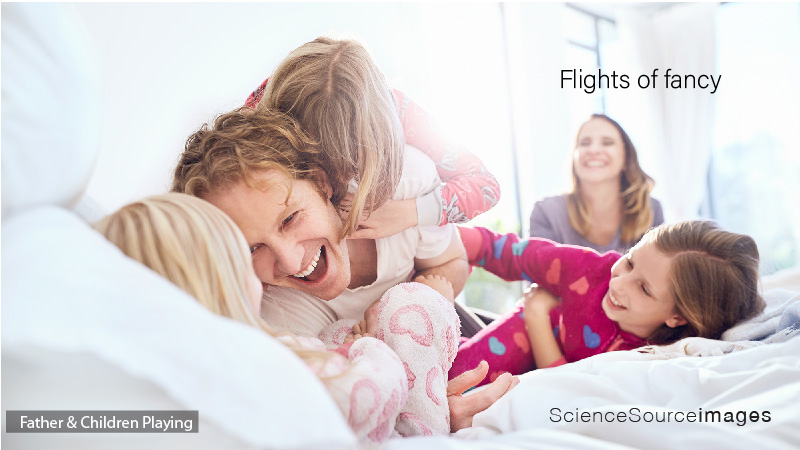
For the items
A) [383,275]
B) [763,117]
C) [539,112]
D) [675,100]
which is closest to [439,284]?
[383,275]

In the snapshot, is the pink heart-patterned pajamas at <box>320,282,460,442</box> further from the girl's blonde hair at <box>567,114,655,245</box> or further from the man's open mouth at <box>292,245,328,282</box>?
the girl's blonde hair at <box>567,114,655,245</box>

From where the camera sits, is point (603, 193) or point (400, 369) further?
point (603, 193)

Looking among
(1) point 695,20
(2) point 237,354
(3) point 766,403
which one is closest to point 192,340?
(2) point 237,354

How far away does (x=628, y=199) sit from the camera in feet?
3.72

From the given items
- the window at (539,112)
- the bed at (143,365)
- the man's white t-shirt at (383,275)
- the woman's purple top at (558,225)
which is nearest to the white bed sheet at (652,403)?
the bed at (143,365)

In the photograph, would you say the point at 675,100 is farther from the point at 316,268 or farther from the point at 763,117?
the point at 316,268

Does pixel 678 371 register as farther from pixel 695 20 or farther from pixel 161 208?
pixel 695 20

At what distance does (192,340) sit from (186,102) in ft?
1.84

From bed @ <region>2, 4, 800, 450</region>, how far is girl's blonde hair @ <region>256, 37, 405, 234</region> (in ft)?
0.86

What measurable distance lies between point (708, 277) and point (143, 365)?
2.34 feet

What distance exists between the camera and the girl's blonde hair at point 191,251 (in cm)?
48

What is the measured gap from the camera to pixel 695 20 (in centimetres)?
268

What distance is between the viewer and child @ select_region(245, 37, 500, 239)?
2.39ft

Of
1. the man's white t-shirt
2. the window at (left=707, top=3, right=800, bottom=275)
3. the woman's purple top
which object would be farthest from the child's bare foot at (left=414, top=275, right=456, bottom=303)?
the window at (left=707, top=3, right=800, bottom=275)
